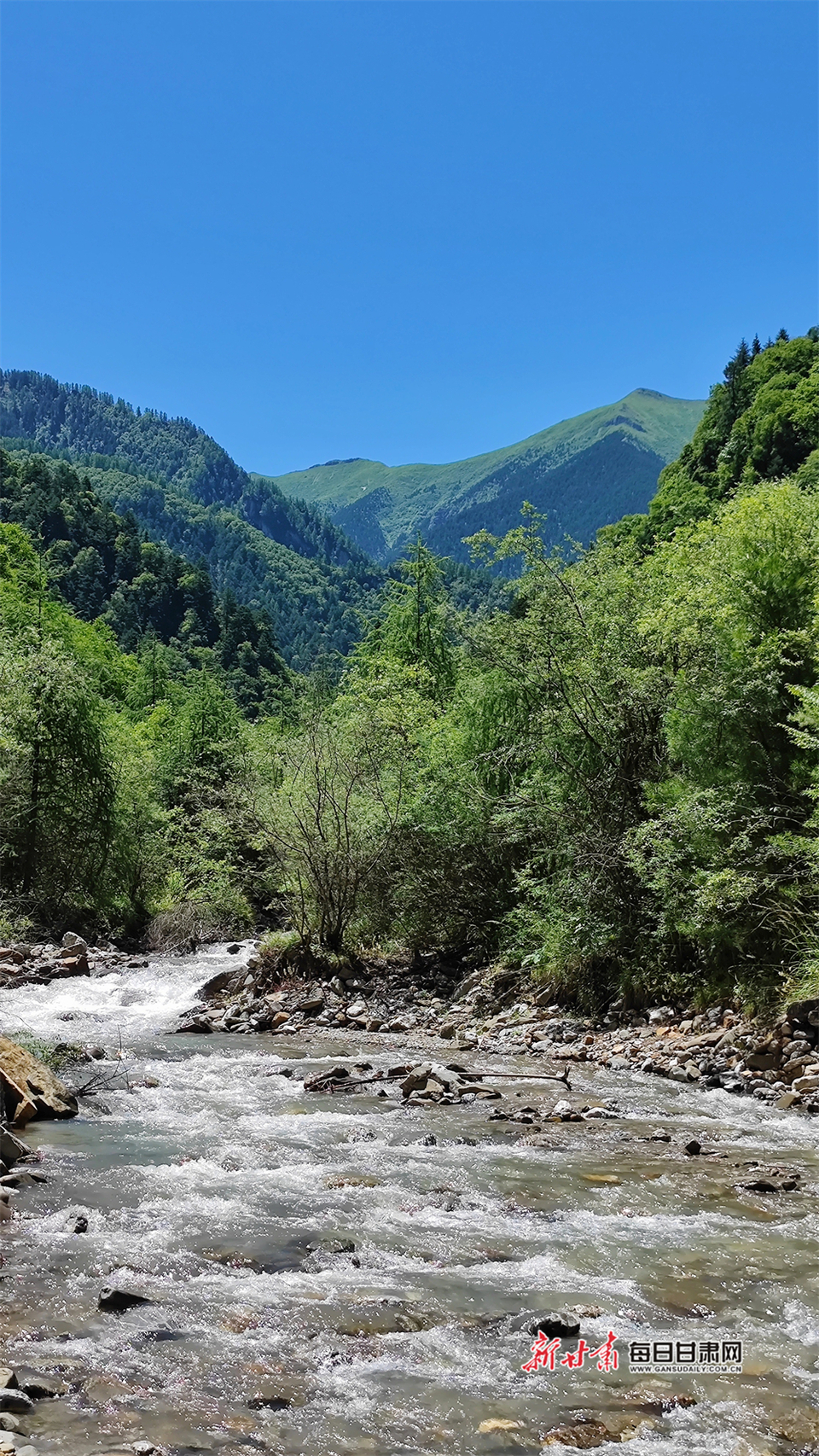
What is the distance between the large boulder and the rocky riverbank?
5443 millimetres

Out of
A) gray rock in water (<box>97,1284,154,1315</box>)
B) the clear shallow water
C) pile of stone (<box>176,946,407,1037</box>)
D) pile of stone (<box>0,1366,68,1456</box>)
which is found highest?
pile of stone (<box>0,1366,68,1456</box>)

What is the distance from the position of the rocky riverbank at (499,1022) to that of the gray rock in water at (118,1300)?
22.5 feet

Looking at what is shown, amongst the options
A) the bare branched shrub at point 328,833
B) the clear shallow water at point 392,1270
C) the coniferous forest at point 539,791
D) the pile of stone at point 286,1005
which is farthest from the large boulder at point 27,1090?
the bare branched shrub at point 328,833

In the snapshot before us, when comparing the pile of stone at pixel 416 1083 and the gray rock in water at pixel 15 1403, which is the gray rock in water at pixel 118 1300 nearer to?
the gray rock in water at pixel 15 1403

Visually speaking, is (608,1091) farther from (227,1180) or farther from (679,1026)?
(227,1180)

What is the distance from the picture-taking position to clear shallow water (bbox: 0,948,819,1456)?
14.6ft

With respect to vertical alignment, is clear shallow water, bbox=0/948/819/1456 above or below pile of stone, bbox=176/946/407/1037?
above

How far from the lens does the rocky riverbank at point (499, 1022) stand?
432 inches

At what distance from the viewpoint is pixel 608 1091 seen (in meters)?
11.0

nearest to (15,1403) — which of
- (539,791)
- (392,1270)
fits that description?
(392,1270)

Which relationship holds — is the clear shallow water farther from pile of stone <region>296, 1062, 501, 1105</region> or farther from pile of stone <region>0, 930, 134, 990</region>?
pile of stone <region>0, 930, 134, 990</region>

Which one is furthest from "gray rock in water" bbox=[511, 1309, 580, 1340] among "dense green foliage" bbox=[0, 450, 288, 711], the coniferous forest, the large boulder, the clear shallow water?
"dense green foliage" bbox=[0, 450, 288, 711]

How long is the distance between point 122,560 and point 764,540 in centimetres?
9865

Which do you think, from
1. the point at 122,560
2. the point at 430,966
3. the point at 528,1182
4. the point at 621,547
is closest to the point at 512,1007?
the point at 430,966
